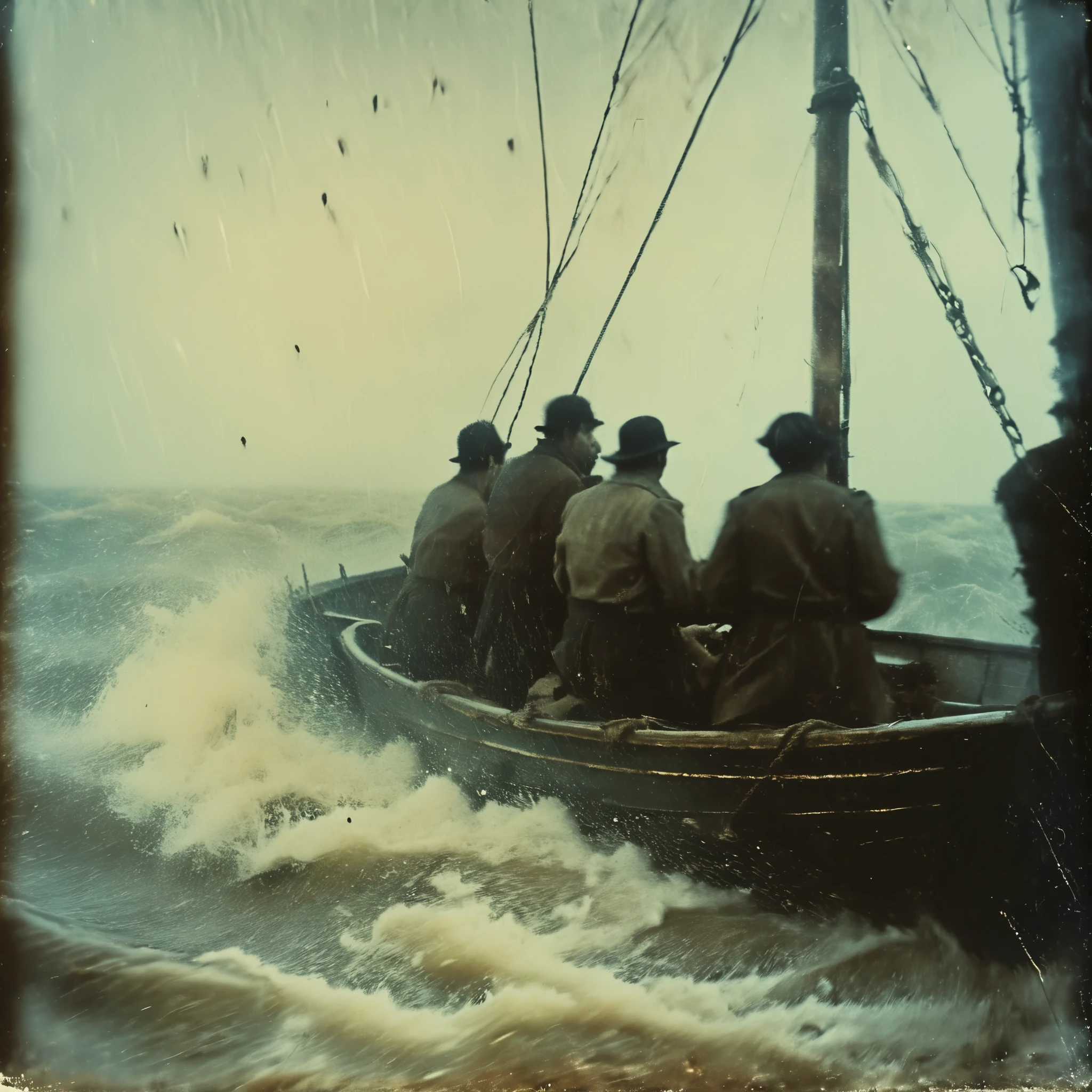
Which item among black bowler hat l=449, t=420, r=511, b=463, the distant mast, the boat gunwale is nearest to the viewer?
the boat gunwale

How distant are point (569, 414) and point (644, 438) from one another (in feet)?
0.65

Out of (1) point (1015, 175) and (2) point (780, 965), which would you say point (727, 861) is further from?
(1) point (1015, 175)

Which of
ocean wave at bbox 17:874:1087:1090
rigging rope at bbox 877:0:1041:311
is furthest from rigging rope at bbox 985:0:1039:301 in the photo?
ocean wave at bbox 17:874:1087:1090

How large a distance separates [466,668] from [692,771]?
71cm

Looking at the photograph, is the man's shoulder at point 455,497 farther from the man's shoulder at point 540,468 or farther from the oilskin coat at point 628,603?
the oilskin coat at point 628,603

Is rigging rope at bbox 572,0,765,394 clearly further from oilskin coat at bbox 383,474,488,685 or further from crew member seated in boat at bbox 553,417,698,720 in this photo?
oilskin coat at bbox 383,474,488,685

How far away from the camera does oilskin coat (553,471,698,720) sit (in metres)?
2.12

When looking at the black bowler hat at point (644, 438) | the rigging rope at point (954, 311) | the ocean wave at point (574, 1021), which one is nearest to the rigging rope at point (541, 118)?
the black bowler hat at point (644, 438)

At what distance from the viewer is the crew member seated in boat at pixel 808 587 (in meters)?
1.98

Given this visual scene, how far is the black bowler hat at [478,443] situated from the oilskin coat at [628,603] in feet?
0.79

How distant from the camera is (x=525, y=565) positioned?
7.80 feet

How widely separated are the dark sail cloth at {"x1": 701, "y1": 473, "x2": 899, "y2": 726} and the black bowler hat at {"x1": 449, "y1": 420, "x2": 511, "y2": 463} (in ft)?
2.10

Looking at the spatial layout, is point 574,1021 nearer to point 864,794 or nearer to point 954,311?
point 864,794

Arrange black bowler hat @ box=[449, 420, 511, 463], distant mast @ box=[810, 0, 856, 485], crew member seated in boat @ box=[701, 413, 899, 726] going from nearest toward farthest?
crew member seated in boat @ box=[701, 413, 899, 726]
distant mast @ box=[810, 0, 856, 485]
black bowler hat @ box=[449, 420, 511, 463]
